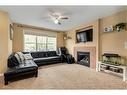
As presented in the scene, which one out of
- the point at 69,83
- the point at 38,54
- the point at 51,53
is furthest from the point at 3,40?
the point at 51,53

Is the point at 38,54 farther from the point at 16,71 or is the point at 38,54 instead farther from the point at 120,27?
the point at 120,27

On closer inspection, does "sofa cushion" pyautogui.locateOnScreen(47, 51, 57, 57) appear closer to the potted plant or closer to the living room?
the living room

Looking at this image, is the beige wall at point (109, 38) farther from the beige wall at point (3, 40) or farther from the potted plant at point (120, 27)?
the beige wall at point (3, 40)

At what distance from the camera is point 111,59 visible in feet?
12.1

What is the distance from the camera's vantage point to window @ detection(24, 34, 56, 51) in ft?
18.1

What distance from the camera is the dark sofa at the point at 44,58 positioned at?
16.3 feet

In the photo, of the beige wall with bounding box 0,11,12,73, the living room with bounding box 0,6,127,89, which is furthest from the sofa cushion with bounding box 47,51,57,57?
the beige wall with bounding box 0,11,12,73

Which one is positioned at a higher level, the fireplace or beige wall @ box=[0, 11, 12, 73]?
beige wall @ box=[0, 11, 12, 73]

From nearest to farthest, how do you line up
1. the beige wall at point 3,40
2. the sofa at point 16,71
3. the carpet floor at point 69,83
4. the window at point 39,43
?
the carpet floor at point 69,83
the sofa at point 16,71
the beige wall at point 3,40
the window at point 39,43

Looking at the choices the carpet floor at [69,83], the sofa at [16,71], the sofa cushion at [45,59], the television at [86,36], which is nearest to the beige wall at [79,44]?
the television at [86,36]

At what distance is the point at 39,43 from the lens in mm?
6031

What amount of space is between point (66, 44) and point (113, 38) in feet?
11.9

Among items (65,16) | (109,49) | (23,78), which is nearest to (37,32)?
(65,16)
